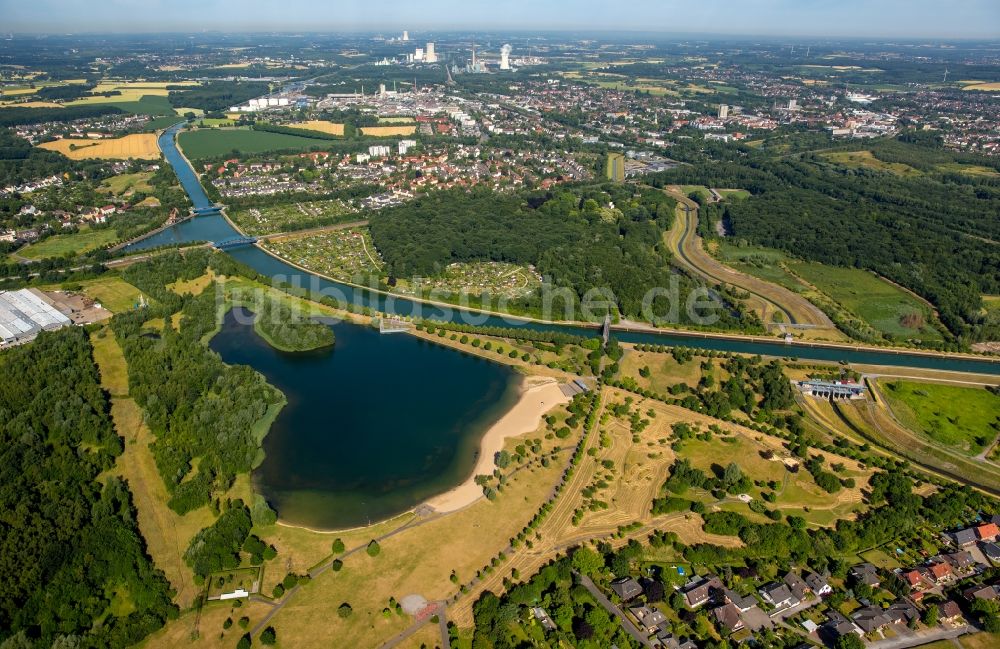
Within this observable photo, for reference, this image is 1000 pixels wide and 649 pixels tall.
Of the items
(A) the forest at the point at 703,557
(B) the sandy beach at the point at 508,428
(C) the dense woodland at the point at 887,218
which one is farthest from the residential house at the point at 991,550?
(C) the dense woodland at the point at 887,218

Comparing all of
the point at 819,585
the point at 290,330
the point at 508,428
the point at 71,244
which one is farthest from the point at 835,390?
the point at 71,244

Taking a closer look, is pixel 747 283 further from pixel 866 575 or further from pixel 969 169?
pixel 969 169

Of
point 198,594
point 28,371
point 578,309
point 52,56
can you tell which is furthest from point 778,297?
point 52,56

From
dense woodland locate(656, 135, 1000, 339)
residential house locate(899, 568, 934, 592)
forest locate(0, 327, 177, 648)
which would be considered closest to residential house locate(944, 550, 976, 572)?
residential house locate(899, 568, 934, 592)

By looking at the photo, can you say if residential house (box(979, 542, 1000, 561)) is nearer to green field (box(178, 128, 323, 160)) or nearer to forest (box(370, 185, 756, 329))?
forest (box(370, 185, 756, 329))

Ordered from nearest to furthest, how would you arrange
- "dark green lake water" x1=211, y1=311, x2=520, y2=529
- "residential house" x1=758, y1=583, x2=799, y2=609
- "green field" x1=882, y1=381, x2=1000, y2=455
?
"residential house" x1=758, y1=583, x2=799, y2=609 → "dark green lake water" x1=211, y1=311, x2=520, y2=529 → "green field" x1=882, y1=381, x2=1000, y2=455
